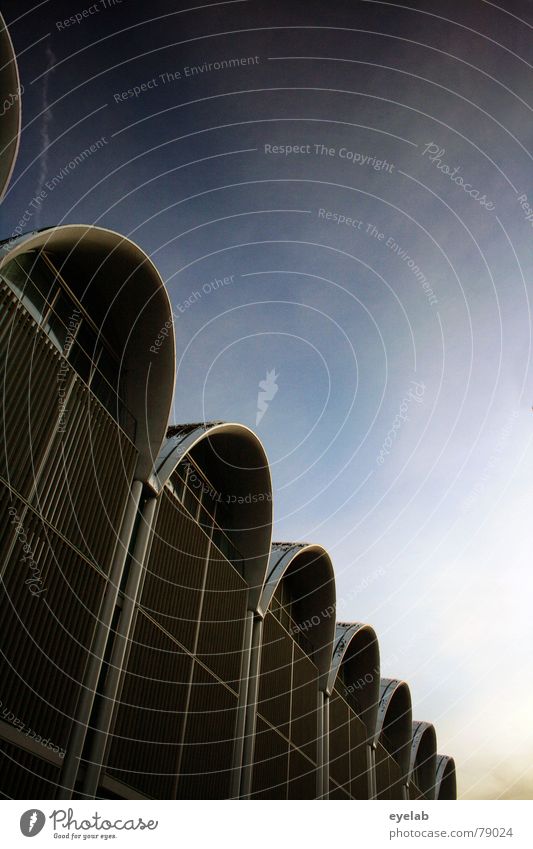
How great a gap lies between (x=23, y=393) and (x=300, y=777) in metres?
19.7

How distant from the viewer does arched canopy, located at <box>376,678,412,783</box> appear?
39.2 metres

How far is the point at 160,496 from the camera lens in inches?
622

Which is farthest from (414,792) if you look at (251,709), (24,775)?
(24,775)

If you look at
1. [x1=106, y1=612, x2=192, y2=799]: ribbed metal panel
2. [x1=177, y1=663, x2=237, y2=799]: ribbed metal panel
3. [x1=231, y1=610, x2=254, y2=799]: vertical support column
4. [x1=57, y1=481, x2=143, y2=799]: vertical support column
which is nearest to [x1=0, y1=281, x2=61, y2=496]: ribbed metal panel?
[x1=57, y1=481, x2=143, y2=799]: vertical support column

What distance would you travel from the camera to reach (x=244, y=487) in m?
21.6

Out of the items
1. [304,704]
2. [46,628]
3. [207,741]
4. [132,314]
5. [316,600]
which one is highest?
[132,314]

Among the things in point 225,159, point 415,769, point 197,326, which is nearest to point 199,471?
point 197,326

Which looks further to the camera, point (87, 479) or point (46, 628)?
point (87, 479)

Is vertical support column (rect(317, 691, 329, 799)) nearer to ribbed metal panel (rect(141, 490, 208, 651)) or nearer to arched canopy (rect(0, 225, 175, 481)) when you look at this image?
ribbed metal panel (rect(141, 490, 208, 651))

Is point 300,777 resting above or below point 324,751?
below

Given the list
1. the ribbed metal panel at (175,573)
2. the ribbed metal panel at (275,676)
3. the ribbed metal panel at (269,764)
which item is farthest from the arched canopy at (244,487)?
the ribbed metal panel at (269,764)

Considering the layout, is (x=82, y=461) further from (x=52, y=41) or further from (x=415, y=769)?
(x=415, y=769)

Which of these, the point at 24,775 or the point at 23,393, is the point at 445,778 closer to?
the point at 24,775

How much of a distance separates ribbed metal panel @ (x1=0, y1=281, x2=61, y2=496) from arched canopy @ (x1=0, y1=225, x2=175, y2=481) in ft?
8.25
